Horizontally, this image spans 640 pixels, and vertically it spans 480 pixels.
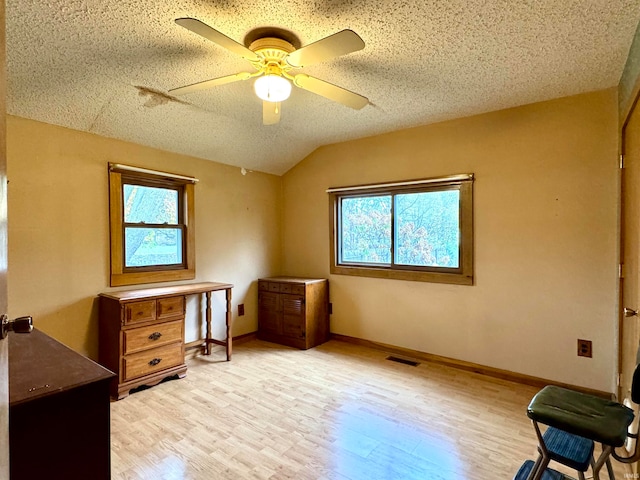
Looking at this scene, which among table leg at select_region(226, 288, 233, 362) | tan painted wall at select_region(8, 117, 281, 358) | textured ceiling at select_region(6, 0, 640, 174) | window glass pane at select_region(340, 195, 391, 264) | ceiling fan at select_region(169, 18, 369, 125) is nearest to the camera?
ceiling fan at select_region(169, 18, 369, 125)

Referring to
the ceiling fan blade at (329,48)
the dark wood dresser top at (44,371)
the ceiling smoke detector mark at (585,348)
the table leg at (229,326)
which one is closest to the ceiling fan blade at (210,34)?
the ceiling fan blade at (329,48)

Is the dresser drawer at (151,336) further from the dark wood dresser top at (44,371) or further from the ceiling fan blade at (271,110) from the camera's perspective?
the ceiling fan blade at (271,110)

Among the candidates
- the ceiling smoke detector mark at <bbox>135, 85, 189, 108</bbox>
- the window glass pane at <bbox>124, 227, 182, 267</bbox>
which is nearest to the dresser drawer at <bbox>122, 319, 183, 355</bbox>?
the window glass pane at <bbox>124, 227, 182, 267</bbox>

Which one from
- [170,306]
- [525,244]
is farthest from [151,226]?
[525,244]

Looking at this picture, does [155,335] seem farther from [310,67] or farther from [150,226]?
[310,67]

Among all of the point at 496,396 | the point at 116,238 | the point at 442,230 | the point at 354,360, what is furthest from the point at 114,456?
the point at 442,230

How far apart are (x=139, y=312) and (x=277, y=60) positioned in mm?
2209

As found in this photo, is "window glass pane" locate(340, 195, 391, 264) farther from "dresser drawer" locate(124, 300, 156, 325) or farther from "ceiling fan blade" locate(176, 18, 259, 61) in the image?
"ceiling fan blade" locate(176, 18, 259, 61)

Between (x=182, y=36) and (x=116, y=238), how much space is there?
1932 mm

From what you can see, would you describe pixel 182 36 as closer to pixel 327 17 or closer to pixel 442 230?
pixel 327 17

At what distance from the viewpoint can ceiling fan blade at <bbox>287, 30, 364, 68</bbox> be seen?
1488 millimetres

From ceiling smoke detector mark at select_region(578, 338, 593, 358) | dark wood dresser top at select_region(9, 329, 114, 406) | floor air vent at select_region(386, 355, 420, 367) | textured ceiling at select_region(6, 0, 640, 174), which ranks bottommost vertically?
floor air vent at select_region(386, 355, 420, 367)

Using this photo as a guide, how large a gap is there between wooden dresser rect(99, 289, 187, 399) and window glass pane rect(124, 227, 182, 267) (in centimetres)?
38

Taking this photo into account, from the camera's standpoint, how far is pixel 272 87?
190 centimetres
